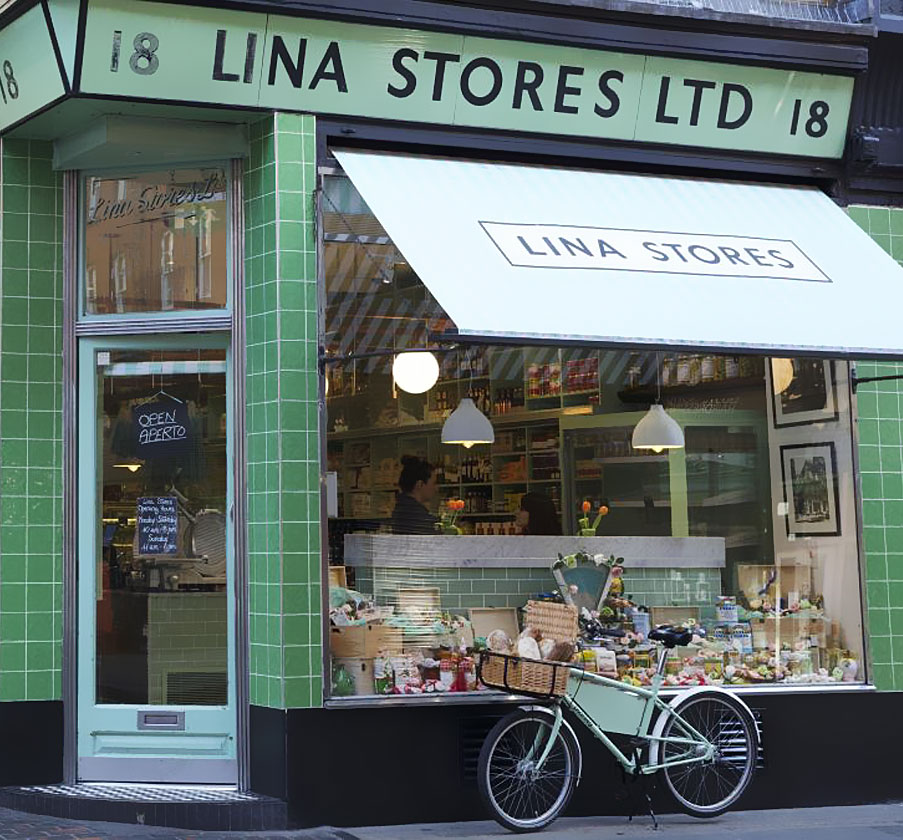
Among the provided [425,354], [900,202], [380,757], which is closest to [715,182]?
[900,202]

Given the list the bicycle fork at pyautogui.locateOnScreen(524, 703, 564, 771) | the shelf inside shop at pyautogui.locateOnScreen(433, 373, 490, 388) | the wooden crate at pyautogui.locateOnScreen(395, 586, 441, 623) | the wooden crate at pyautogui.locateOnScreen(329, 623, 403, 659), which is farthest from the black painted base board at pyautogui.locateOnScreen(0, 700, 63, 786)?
the shelf inside shop at pyautogui.locateOnScreen(433, 373, 490, 388)

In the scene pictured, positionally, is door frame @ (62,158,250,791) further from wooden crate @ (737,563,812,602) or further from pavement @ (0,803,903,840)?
wooden crate @ (737,563,812,602)

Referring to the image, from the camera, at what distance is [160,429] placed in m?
8.95

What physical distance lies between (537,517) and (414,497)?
2.76ft

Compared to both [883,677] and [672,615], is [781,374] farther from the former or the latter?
[883,677]

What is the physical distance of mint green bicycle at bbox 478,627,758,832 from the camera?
804 cm

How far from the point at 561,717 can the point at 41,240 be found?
13.8ft

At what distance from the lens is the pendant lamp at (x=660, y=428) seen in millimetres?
9938

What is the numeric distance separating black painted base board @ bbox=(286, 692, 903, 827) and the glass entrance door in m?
0.69

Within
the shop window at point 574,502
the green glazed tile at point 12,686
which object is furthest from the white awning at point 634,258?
the green glazed tile at point 12,686

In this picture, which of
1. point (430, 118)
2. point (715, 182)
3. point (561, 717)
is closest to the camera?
point (561, 717)

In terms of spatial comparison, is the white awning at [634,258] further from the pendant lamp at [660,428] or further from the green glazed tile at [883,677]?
the green glazed tile at [883,677]

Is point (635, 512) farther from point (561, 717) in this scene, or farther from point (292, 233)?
point (292, 233)

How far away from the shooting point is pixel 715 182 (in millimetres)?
9539
